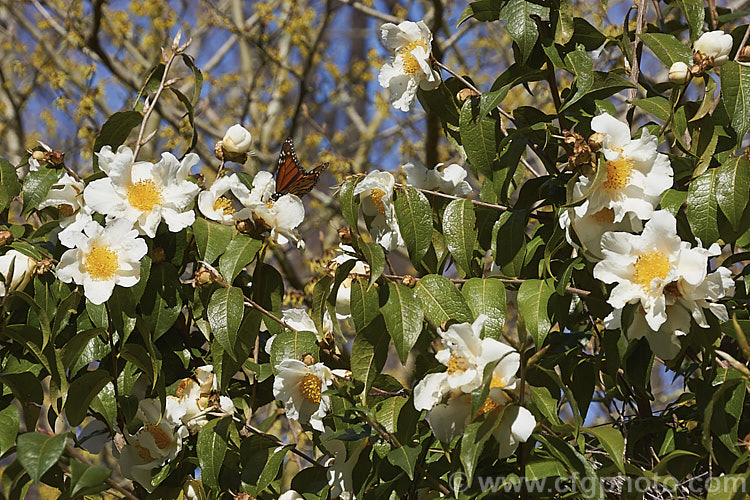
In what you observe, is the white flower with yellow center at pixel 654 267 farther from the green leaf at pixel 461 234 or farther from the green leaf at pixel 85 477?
the green leaf at pixel 85 477

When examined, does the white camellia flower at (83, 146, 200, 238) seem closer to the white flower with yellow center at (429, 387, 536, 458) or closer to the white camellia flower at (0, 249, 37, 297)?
the white camellia flower at (0, 249, 37, 297)

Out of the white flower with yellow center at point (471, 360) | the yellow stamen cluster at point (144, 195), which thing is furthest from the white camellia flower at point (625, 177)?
the yellow stamen cluster at point (144, 195)

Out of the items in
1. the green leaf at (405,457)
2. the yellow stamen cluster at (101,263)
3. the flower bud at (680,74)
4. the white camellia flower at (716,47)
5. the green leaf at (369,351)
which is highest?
the white camellia flower at (716,47)

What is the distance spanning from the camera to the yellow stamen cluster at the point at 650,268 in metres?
0.97

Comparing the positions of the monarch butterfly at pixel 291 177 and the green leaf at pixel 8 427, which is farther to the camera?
the monarch butterfly at pixel 291 177

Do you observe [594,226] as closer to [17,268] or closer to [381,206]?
[381,206]

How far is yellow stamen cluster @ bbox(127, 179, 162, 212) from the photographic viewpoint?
119 centimetres

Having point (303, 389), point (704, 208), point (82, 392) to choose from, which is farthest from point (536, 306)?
point (82, 392)

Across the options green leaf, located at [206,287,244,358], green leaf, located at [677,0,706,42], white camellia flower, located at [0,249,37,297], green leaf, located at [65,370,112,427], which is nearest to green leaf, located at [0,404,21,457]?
green leaf, located at [65,370,112,427]

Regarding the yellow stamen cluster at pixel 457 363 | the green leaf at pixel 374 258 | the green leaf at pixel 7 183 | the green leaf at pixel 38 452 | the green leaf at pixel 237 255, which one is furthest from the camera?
the green leaf at pixel 7 183

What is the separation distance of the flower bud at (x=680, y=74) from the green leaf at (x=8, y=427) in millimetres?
1118

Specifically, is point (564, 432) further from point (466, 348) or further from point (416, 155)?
point (416, 155)

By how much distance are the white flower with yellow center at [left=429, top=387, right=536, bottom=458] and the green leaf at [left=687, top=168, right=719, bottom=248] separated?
364mm

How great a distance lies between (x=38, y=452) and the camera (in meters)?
0.87
